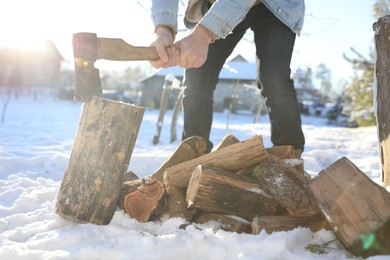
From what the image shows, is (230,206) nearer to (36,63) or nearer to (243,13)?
(243,13)

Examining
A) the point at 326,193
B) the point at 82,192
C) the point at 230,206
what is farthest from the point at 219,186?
the point at 82,192

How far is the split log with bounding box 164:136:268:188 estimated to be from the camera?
2.04 m

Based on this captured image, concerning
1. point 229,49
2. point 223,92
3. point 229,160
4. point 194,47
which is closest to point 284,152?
point 229,160

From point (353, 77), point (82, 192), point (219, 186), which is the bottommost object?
point (82, 192)

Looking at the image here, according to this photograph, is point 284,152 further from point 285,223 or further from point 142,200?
point 142,200

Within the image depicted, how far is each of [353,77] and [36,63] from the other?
25842 mm

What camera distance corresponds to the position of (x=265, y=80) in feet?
7.59

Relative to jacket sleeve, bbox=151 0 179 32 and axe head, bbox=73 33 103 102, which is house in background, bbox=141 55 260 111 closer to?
jacket sleeve, bbox=151 0 179 32

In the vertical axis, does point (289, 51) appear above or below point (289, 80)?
above

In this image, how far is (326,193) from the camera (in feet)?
5.36

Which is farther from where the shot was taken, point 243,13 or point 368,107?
point 368,107

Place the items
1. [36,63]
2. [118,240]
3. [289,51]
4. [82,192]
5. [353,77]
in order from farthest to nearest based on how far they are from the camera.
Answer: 1. [36,63]
2. [353,77]
3. [289,51]
4. [82,192]
5. [118,240]

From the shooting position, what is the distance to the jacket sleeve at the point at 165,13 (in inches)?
84.0

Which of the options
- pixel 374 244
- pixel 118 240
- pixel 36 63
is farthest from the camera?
pixel 36 63
